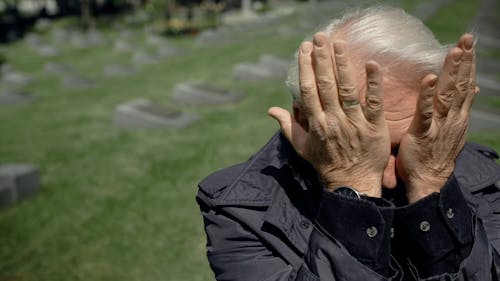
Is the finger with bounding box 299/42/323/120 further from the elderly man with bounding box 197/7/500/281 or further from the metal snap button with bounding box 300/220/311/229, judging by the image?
the metal snap button with bounding box 300/220/311/229

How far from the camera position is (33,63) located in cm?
1911

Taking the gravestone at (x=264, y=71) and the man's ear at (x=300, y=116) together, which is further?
the gravestone at (x=264, y=71)

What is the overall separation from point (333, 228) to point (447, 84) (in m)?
0.57

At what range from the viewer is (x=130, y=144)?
8.50 meters

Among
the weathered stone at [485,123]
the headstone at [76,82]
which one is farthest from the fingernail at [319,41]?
the headstone at [76,82]

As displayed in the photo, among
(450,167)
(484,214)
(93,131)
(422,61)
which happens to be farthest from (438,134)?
(93,131)

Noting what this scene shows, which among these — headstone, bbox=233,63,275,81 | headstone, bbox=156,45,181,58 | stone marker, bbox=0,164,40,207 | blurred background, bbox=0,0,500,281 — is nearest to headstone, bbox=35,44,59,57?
blurred background, bbox=0,0,500,281

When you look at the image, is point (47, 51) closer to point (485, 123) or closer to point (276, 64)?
point (276, 64)

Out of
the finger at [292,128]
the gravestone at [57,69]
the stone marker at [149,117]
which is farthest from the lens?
the gravestone at [57,69]

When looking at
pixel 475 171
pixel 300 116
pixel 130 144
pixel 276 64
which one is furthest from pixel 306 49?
pixel 276 64

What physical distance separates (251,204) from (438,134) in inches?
27.1

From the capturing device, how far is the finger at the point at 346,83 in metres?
1.50

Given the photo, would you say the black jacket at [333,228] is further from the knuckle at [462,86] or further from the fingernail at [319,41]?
the fingernail at [319,41]

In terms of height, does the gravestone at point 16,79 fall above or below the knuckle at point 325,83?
below
